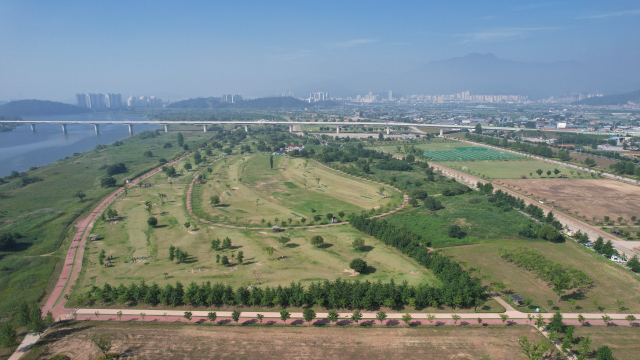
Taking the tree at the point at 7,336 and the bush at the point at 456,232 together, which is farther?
the bush at the point at 456,232

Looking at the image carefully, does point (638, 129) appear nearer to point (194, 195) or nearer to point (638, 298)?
point (638, 298)

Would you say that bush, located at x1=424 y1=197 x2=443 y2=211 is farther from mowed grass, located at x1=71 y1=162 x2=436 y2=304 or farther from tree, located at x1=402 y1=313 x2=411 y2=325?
tree, located at x1=402 y1=313 x2=411 y2=325

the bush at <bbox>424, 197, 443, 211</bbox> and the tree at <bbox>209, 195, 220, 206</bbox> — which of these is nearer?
the bush at <bbox>424, 197, 443, 211</bbox>

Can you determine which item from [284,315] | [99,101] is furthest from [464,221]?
[99,101]

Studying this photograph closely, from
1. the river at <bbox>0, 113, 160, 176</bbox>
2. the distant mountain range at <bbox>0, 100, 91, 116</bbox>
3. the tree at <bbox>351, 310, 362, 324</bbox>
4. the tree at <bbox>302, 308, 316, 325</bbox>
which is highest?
the distant mountain range at <bbox>0, 100, 91, 116</bbox>

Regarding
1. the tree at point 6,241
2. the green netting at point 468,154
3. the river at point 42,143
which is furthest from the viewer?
the green netting at point 468,154

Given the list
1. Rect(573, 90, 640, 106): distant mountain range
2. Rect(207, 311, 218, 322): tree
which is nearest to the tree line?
Rect(207, 311, 218, 322): tree

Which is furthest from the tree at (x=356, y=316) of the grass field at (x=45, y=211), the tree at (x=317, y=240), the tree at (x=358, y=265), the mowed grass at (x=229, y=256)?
the grass field at (x=45, y=211)

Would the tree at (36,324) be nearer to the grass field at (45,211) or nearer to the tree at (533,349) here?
the grass field at (45,211)
